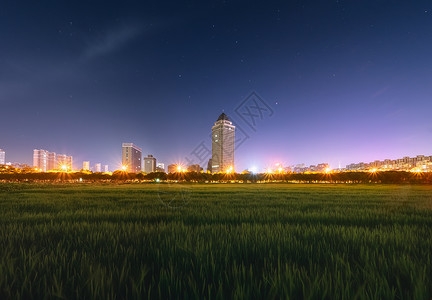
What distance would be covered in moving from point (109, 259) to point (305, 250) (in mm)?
1832

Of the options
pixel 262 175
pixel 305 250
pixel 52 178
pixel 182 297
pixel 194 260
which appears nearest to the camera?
pixel 182 297

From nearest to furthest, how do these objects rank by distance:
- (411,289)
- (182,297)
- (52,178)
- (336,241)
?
(182,297) < (411,289) < (336,241) < (52,178)

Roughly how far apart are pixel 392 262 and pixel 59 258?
290 centimetres

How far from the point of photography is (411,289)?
1288 mm

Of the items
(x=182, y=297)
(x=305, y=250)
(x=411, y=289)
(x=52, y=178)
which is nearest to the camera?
(x=182, y=297)

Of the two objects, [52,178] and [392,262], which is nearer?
[392,262]

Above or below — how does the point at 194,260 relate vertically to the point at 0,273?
below

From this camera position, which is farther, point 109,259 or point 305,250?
point 305,250

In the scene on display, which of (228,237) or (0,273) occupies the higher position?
(0,273)

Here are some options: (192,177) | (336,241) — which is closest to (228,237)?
(336,241)

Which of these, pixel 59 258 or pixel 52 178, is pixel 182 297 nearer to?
pixel 59 258

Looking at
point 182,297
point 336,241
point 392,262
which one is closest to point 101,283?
point 182,297

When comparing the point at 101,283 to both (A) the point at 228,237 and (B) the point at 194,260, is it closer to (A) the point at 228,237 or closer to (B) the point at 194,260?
(B) the point at 194,260

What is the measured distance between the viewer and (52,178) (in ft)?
169
